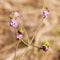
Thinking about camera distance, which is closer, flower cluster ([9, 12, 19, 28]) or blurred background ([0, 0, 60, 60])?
flower cluster ([9, 12, 19, 28])

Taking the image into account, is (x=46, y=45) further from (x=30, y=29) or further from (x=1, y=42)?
(x=30, y=29)

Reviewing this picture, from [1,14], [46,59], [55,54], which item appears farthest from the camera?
[1,14]

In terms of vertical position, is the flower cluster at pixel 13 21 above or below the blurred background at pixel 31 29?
above

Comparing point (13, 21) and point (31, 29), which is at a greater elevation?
point (13, 21)

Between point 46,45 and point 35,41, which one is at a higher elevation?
point 46,45

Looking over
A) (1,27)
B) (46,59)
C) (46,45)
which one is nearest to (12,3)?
(1,27)

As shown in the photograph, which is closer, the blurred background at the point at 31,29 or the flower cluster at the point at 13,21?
the flower cluster at the point at 13,21

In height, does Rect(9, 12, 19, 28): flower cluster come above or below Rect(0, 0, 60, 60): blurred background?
above

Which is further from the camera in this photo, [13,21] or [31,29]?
[31,29]
